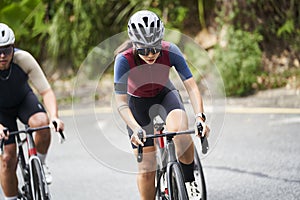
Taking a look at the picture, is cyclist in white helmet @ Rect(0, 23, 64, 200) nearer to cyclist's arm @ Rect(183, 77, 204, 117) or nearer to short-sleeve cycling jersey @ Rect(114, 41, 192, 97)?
short-sleeve cycling jersey @ Rect(114, 41, 192, 97)

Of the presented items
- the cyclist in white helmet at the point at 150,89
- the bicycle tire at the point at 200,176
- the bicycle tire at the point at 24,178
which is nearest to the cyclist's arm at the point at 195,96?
the cyclist in white helmet at the point at 150,89

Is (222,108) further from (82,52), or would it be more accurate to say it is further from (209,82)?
(82,52)

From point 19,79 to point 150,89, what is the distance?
1.39m

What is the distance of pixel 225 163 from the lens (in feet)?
25.7

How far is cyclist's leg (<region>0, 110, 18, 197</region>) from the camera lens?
5.72 meters

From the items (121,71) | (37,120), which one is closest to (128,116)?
(121,71)

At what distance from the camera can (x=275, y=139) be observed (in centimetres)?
873

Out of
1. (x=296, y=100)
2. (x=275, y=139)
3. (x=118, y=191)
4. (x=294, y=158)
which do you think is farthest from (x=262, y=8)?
(x=118, y=191)

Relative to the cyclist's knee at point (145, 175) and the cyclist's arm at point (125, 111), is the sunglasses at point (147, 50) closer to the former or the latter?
the cyclist's arm at point (125, 111)

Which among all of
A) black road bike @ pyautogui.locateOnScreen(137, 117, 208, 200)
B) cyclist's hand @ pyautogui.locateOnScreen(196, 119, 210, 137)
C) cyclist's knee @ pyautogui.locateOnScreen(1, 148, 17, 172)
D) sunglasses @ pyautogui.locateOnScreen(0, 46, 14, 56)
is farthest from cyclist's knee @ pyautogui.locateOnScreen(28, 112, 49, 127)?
cyclist's hand @ pyautogui.locateOnScreen(196, 119, 210, 137)

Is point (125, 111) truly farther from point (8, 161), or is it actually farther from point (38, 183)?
point (8, 161)

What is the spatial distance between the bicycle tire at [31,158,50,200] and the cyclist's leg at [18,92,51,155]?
14.7 inches

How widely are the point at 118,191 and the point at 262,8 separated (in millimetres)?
7164

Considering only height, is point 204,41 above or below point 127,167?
above
